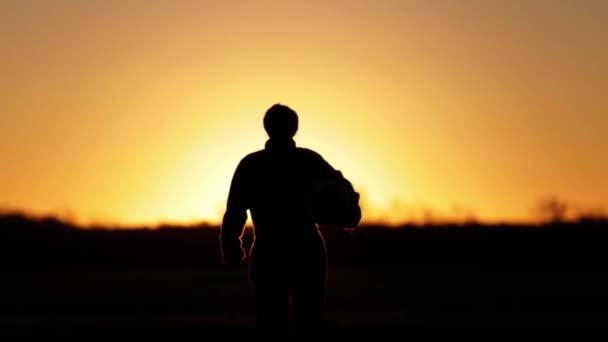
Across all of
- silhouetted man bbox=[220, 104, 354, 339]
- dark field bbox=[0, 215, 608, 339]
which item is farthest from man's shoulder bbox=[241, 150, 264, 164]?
dark field bbox=[0, 215, 608, 339]

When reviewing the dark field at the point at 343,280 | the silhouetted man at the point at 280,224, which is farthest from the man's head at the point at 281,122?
the dark field at the point at 343,280

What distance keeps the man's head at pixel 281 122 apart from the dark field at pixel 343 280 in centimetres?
662

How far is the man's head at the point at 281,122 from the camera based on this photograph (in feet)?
32.8

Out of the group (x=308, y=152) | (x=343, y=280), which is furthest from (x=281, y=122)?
(x=343, y=280)

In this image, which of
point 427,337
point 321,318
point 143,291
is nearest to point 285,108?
point 321,318

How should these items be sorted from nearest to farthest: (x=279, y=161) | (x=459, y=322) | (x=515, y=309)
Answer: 1. (x=279, y=161)
2. (x=459, y=322)
3. (x=515, y=309)

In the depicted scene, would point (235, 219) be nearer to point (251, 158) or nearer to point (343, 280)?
point (251, 158)

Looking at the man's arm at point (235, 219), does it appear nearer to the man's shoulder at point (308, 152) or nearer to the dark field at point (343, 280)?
the man's shoulder at point (308, 152)

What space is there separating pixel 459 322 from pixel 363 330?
5.44 feet

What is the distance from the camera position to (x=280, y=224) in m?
9.94

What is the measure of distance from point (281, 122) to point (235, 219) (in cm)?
65

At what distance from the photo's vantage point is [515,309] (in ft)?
69.5

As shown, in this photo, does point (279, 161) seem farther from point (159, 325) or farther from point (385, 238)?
point (385, 238)

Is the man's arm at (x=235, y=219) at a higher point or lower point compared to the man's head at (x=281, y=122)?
lower
